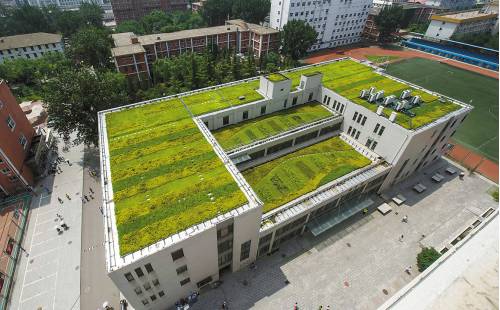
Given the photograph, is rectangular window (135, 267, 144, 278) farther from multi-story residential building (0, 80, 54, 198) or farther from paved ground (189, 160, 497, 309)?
multi-story residential building (0, 80, 54, 198)

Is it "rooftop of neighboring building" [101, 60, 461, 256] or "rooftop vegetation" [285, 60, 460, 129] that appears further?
"rooftop vegetation" [285, 60, 460, 129]

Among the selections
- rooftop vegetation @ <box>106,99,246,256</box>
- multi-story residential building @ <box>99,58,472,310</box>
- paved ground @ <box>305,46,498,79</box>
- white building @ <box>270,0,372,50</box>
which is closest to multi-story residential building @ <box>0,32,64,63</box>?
multi-story residential building @ <box>99,58,472,310</box>

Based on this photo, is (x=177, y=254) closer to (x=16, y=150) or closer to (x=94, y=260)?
(x=94, y=260)

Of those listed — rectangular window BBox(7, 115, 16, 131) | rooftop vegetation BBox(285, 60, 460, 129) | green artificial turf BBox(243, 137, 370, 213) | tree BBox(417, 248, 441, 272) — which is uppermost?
rooftop vegetation BBox(285, 60, 460, 129)

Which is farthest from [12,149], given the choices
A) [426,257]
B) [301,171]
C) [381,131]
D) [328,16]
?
[328,16]

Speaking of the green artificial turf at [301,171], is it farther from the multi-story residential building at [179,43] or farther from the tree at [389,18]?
the tree at [389,18]
